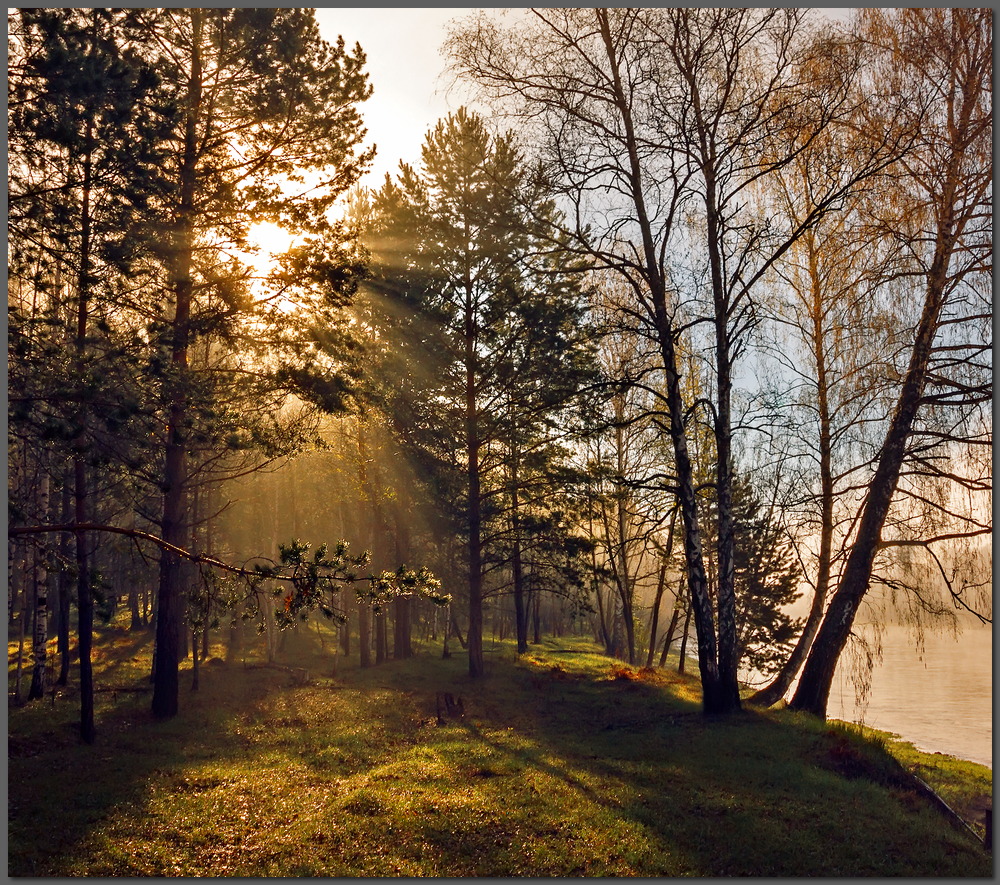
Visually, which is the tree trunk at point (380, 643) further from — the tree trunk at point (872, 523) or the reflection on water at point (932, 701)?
the tree trunk at point (872, 523)

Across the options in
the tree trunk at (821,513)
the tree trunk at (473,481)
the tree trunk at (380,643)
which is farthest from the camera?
the tree trunk at (380,643)

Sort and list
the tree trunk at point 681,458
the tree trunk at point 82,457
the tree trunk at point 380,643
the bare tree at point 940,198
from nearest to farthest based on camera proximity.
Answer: the tree trunk at point 82,457
the bare tree at point 940,198
the tree trunk at point 681,458
the tree trunk at point 380,643

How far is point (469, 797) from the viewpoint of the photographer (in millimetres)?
8750

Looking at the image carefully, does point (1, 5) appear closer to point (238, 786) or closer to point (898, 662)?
point (238, 786)

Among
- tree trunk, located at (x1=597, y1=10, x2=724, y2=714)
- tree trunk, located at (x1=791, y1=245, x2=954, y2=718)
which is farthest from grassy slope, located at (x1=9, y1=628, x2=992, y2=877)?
tree trunk, located at (x1=791, y1=245, x2=954, y2=718)

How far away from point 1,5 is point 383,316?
1442 centimetres

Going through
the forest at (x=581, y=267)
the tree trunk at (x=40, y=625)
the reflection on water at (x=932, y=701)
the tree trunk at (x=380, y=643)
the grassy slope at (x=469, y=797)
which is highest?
the forest at (x=581, y=267)

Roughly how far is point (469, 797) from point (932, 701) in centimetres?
3135

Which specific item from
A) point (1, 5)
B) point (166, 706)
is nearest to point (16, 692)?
point (166, 706)

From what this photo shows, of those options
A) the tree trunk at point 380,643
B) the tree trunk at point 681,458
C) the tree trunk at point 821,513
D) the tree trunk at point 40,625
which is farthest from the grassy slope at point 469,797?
the tree trunk at point 380,643

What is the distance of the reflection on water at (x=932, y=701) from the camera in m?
20.8

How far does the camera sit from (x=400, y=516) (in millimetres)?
25078

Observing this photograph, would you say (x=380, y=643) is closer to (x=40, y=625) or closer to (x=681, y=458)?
(x=40, y=625)

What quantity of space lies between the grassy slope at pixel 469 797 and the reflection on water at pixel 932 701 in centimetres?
338
